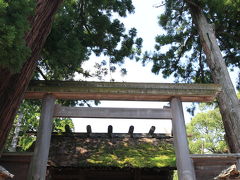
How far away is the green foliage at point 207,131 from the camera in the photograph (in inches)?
969

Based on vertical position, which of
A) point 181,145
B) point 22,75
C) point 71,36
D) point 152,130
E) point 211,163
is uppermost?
point 71,36

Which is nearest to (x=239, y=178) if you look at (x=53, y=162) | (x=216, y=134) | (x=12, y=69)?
(x=12, y=69)

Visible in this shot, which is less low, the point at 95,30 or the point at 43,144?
the point at 95,30

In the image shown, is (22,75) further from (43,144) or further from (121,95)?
(121,95)

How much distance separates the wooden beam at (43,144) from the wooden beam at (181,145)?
263 centimetres

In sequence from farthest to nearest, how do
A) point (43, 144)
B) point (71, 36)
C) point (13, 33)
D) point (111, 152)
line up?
1. point (111, 152)
2. point (71, 36)
3. point (43, 144)
4. point (13, 33)

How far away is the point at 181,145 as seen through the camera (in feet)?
16.3

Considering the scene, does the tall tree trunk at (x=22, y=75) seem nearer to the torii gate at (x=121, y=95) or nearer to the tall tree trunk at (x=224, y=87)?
the torii gate at (x=121, y=95)

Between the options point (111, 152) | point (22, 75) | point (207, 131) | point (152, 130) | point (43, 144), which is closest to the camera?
point (22, 75)

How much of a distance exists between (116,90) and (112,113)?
1.73ft

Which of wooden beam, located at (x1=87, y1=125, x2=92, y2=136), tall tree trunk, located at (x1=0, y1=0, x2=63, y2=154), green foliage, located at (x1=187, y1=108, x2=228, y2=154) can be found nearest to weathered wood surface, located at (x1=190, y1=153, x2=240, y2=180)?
tall tree trunk, located at (x1=0, y1=0, x2=63, y2=154)

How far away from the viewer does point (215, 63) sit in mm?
8062

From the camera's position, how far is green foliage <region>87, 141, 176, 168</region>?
7.94 m

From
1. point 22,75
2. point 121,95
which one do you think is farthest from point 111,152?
point 22,75
